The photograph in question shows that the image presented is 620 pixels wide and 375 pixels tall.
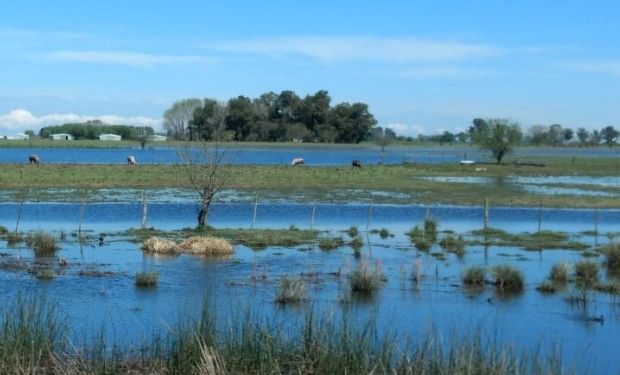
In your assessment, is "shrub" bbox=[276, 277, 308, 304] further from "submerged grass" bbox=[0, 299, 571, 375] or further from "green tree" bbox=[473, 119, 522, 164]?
"green tree" bbox=[473, 119, 522, 164]

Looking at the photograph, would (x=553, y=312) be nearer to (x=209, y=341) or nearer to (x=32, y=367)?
(x=209, y=341)

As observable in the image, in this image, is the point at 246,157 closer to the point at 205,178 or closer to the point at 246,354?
the point at 205,178

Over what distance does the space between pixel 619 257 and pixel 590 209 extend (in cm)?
2447

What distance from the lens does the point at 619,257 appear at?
33.8m

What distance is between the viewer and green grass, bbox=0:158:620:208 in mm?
62597

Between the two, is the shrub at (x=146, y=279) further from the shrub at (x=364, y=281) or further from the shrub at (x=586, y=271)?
the shrub at (x=586, y=271)

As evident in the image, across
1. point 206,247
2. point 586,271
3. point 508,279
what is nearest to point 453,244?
point 586,271

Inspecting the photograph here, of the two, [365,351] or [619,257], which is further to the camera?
[619,257]

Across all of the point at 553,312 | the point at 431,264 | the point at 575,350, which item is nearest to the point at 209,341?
the point at 575,350

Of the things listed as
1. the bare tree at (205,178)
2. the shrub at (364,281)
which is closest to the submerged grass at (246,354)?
the shrub at (364,281)

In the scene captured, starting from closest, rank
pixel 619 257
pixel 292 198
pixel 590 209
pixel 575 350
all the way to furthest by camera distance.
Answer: pixel 575 350 < pixel 619 257 < pixel 590 209 < pixel 292 198

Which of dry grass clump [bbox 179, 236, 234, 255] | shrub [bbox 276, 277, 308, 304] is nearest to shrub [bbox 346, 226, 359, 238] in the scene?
dry grass clump [bbox 179, 236, 234, 255]

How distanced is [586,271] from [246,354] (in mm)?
20012

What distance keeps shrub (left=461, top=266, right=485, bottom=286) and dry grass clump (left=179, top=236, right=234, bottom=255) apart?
10218mm
